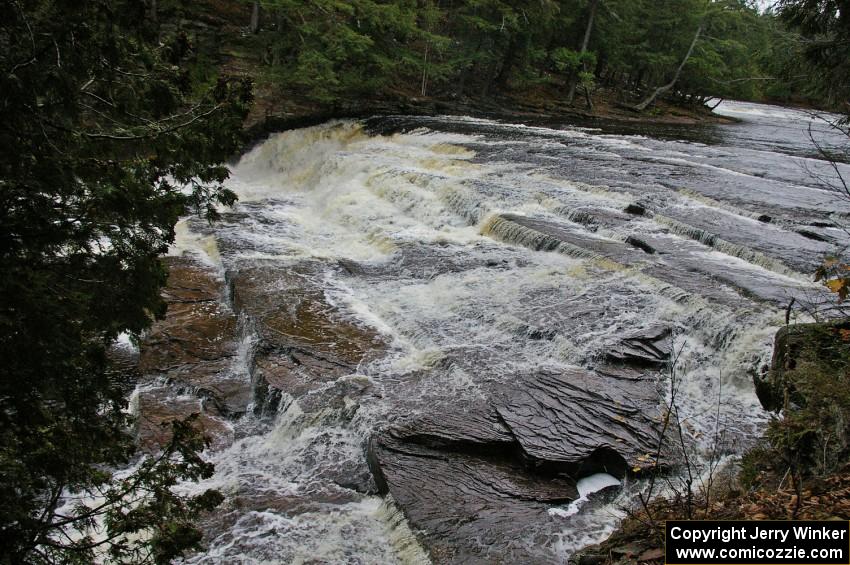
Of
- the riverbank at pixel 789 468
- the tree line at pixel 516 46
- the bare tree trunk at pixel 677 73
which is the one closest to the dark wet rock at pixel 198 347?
the riverbank at pixel 789 468

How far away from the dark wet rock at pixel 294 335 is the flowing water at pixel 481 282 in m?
0.13

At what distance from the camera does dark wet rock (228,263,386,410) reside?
20.8ft

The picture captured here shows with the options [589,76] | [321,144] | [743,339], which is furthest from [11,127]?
[589,76]

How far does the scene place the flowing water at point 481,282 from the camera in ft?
16.1

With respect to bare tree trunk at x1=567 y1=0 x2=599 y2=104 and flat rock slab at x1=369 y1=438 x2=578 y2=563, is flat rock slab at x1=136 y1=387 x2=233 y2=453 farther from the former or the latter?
bare tree trunk at x1=567 y1=0 x2=599 y2=104

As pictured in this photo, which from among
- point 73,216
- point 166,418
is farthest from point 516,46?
point 73,216

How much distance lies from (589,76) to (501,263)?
848 inches

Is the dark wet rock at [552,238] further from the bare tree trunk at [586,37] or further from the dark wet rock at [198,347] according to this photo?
the bare tree trunk at [586,37]

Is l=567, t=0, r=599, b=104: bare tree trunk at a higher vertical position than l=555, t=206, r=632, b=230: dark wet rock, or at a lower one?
higher

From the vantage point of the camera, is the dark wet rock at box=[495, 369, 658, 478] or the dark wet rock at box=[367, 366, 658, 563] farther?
the dark wet rock at box=[495, 369, 658, 478]

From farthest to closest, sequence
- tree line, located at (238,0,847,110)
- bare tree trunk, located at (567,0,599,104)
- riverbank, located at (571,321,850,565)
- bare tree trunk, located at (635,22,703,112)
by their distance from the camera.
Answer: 1. bare tree trunk, located at (635,22,703,112)
2. bare tree trunk, located at (567,0,599,104)
3. tree line, located at (238,0,847,110)
4. riverbank, located at (571,321,850,565)

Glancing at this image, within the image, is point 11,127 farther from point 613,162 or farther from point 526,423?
point 613,162

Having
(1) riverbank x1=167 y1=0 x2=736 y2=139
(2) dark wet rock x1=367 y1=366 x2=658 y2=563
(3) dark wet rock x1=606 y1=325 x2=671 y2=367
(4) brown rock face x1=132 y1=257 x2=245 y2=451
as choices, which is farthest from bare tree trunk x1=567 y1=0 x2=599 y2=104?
(2) dark wet rock x1=367 y1=366 x2=658 y2=563

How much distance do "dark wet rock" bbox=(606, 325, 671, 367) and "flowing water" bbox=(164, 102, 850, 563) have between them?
145mm
